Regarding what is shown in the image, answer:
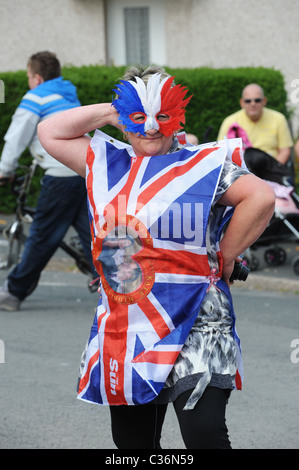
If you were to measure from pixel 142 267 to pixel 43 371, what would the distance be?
3231 mm

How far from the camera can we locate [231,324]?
10.8 feet

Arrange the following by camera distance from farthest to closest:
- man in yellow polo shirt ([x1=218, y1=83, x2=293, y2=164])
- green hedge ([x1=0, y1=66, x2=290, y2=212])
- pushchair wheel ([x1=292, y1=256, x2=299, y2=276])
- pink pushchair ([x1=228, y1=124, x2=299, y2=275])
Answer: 1. green hedge ([x1=0, y1=66, x2=290, y2=212])
2. man in yellow polo shirt ([x1=218, y1=83, x2=293, y2=164])
3. pushchair wheel ([x1=292, y1=256, x2=299, y2=276])
4. pink pushchair ([x1=228, y1=124, x2=299, y2=275])

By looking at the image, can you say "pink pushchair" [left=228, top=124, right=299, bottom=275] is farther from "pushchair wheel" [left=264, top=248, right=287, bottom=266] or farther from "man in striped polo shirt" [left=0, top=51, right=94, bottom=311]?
"man in striped polo shirt" [left=0, top=51, right=94, bottom=311]

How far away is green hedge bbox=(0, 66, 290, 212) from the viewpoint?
13.1 m

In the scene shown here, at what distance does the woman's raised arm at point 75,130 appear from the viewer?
346 centimetres

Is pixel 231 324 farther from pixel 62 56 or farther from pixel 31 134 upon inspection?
pixel 62 56

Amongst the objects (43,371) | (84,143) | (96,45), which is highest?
(84,143)

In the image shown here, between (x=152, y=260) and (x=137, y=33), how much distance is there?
44.9 ft

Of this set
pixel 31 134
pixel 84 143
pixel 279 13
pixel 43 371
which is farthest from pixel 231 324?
pixel 279 13

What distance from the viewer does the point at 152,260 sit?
316 centimetres

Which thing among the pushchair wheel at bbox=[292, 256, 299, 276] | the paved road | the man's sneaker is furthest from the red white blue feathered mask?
the pushchair wheel at bbox=[292, 256, 299, 276]

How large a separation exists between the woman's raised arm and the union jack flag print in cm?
29

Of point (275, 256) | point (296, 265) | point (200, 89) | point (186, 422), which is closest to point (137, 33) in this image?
point (200, 89)

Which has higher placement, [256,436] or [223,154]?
[223,154]
